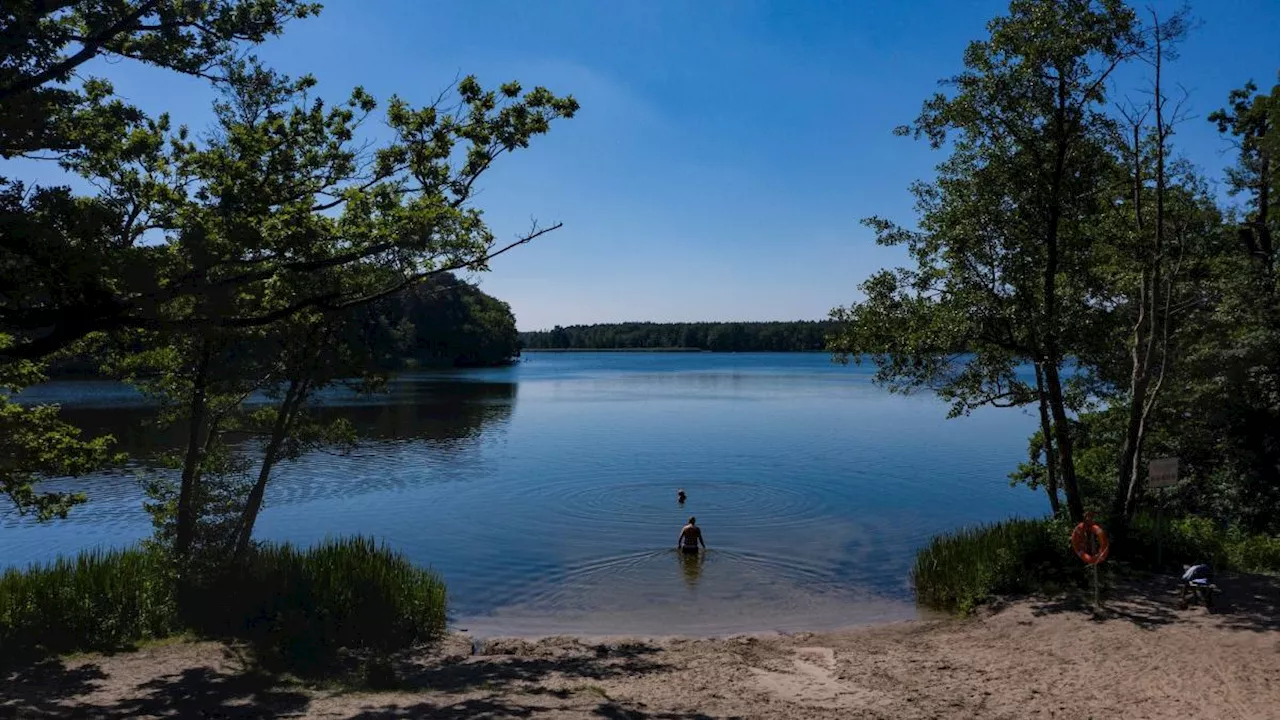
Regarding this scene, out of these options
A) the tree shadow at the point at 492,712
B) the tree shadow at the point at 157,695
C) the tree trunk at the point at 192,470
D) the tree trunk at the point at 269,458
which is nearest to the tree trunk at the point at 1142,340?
the tree shadow at the point at 492,712

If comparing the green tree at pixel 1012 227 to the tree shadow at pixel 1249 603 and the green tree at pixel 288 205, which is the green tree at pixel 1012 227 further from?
the green tree at pixel 288 205

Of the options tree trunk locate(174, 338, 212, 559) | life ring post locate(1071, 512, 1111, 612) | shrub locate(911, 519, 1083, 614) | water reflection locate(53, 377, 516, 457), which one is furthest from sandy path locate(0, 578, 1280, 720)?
water reflection locate(53, 377, 516, 457)

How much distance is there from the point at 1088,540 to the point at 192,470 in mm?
17416

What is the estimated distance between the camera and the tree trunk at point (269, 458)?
16.5 m

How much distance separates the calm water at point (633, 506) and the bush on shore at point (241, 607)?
2.51 m

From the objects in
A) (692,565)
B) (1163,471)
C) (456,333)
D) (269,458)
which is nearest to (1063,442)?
(1163,471)

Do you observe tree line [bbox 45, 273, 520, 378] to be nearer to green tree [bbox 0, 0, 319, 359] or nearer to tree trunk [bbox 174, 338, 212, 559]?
tree trunk [bbox 174, 338, 212, 559]

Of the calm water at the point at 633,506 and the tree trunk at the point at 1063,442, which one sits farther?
the calm water at the point at 633,506

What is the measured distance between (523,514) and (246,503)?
13.7m

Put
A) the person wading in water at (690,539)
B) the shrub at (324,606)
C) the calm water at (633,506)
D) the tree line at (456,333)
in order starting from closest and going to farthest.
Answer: the shrub at (324,606) → the calm water at (633,506) → the person wading in water at (690,539) → the tree line at (456,333)

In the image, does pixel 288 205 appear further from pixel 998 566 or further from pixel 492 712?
pixel 998 566

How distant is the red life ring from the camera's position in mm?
13609

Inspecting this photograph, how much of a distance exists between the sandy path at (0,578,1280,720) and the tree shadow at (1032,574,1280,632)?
6 cm

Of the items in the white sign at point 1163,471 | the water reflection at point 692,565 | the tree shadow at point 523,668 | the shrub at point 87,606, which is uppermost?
the white sign at point 1163,471
